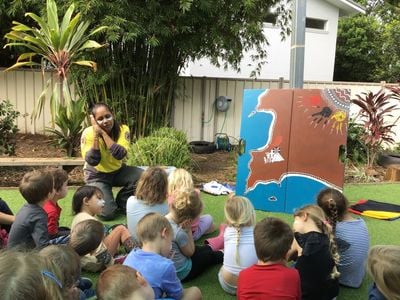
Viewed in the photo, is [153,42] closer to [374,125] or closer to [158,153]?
[158,153]

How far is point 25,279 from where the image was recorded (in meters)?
0.97

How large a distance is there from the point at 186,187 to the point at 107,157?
1536 millimetres

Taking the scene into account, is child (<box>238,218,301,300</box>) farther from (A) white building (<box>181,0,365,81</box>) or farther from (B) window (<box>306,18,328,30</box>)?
(B) window (<box>306,18,328,30</box>)

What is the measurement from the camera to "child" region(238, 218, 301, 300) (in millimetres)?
2232

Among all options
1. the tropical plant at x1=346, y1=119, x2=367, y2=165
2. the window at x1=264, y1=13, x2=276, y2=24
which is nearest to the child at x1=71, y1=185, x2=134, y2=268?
the tropical plant at x1=346, y1=119, x2=367, y2=165

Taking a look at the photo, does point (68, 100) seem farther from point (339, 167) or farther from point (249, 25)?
point (339, 167)

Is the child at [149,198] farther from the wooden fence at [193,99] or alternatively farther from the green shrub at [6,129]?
the wooden fence at [193,99]

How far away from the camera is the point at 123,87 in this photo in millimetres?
7188

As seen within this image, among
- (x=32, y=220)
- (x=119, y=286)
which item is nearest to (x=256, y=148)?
(x=32, y=220)

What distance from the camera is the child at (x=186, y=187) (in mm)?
3557

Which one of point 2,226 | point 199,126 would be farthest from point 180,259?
point 199,126

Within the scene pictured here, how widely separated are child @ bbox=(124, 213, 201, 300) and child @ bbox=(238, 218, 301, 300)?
1.35ft

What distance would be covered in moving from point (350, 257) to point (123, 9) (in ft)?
15.7

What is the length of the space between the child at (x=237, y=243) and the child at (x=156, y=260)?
47 centimetres
